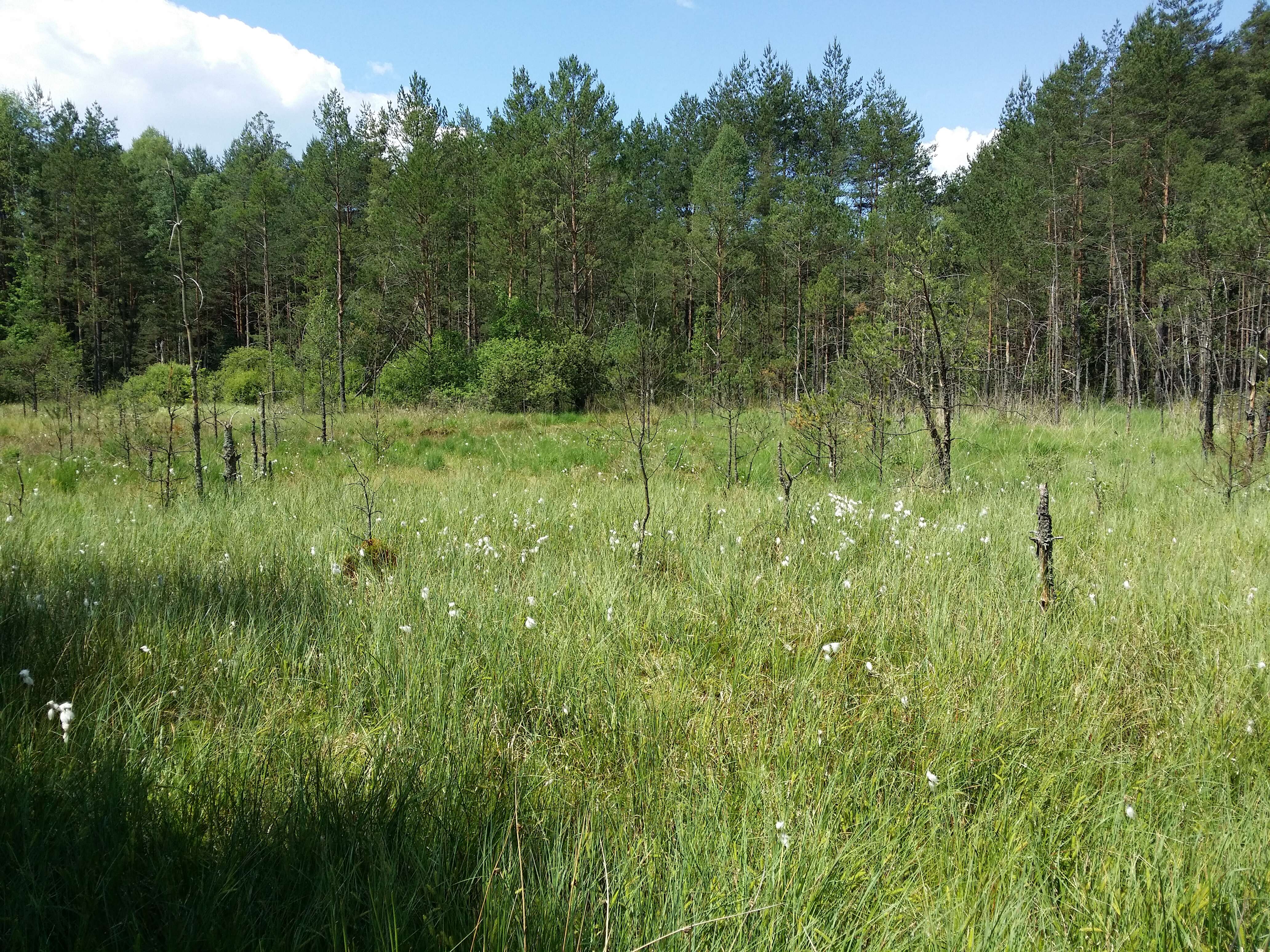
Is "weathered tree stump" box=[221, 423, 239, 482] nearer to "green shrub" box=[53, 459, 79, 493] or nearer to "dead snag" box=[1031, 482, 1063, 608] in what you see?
"green shrub" box=[53, 459, 79, 493]

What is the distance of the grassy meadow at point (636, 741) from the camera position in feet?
5.23

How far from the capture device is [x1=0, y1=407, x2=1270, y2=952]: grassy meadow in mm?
1593

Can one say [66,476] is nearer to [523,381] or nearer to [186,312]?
[186,312]

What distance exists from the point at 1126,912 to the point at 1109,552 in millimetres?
3984

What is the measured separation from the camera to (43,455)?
13156mm

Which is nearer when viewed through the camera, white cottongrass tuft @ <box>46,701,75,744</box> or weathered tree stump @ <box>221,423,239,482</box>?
white cottongrass tuft @ <box>46,701,75,744</box>

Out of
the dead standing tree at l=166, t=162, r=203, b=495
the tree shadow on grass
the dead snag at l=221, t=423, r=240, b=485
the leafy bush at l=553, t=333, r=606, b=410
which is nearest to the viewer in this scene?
the tree shadow on grass

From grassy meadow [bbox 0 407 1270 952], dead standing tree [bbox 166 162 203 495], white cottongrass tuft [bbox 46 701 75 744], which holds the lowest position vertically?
grassy meadow [bbox 0 407 1270 952]

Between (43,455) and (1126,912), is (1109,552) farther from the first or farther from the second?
(43,455)

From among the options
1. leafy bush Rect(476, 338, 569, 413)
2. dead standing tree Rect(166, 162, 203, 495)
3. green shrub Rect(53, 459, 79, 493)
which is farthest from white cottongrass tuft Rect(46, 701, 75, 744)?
leafy bush Rect(476, 338, 569, 413)

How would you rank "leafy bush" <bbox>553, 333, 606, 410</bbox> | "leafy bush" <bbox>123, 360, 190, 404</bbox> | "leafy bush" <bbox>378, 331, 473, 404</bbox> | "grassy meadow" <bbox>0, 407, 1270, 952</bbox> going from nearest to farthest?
"grassy meadow" <bbox>0, 407, 1270, 952</bbox> → "leafy bush" <bbox>123, 360, 190, 404</bbox> → "leafy bush" <bbox>553, 333, 606, 410</bbox> → "leafy bush" <bbox>378, 331, 473, 404</bbox>

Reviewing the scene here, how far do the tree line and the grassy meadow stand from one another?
446 inches

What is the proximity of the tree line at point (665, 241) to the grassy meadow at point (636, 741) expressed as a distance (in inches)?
446

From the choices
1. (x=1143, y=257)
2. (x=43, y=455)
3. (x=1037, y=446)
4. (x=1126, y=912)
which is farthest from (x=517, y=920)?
(x=1143, y=257)
